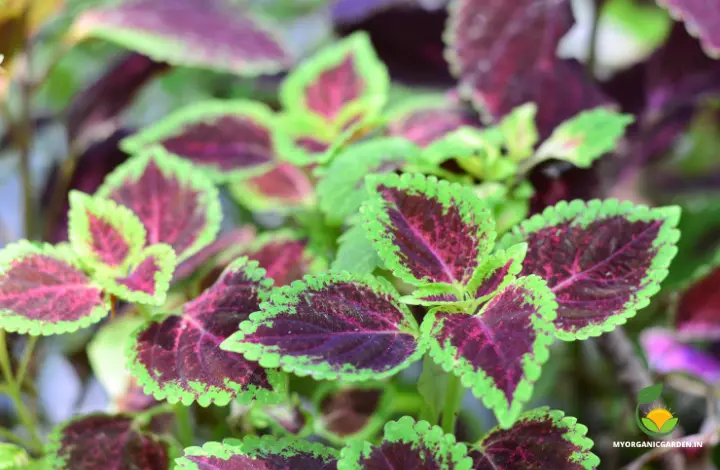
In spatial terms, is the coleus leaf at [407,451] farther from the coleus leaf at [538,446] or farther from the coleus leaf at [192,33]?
the coleus leaf at [192,33]

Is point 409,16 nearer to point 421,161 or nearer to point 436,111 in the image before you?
point 436,111

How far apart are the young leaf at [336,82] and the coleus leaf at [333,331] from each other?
0.28 metres

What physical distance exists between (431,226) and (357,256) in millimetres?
54

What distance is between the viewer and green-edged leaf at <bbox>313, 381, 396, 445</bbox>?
609 millimetres

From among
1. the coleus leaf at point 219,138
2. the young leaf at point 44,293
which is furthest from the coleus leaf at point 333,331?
the coleus leaf at point 219,138

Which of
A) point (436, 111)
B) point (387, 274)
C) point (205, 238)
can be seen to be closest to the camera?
point (205, 238)

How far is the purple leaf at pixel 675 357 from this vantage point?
67cm

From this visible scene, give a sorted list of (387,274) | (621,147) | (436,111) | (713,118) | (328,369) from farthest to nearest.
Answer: (713,118)
(621,147)
(436,111)
(387,274)
(328,369)

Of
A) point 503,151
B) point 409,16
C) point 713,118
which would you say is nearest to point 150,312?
point 503,151

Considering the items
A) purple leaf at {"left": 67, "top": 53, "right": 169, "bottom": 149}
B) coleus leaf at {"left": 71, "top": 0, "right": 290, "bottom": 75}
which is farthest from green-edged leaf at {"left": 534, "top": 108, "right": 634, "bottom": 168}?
purple leaf at {"left": 67, "top": 53, "right": 169, "bottom": 149}

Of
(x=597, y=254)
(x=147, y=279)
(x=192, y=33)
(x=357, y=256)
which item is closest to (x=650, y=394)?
(x=597, y=254)

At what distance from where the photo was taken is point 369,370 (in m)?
0.40

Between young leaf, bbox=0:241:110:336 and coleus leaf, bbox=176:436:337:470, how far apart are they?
112mm

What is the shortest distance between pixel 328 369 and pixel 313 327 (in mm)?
34
